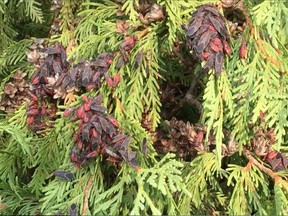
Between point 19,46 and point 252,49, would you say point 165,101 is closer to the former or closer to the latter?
point 252,49

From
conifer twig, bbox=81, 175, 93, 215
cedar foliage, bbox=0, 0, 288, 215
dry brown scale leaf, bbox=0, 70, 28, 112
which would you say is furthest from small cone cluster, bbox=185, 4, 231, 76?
dry brown scale leaf, bbox=0, 70, 28, 112

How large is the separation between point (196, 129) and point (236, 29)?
29cm

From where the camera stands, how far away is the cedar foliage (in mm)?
1052

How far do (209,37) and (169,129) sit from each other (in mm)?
325

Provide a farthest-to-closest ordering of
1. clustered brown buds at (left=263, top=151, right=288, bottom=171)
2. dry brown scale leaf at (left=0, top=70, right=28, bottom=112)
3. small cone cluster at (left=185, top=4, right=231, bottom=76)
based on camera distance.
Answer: dry brown scale leaf at (left=0, top=70, right=28, bottom=112), clustered brown buds at (left=263, top=151, right=288, bottom=171), small cone cluster at (left=185, top=4, right=231, bottom=76)

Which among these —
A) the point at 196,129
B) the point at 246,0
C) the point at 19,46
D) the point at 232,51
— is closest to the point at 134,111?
the point at 196,129

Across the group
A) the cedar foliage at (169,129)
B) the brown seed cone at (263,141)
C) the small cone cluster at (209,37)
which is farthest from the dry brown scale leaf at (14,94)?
the brown seed cone at (263,141)

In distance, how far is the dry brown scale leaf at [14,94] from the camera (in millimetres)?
1424

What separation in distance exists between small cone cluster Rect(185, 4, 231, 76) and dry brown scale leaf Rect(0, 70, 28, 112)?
62 cm

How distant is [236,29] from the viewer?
3.97 ft

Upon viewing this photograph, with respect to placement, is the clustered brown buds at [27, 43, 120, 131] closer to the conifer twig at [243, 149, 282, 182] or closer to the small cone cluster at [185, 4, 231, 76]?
the small cone cluster at [185, 4, 231, 76]

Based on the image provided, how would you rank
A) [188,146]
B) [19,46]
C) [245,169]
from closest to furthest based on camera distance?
[245,169]
[188,146]
[19,46]

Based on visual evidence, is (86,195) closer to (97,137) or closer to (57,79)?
(97,137)

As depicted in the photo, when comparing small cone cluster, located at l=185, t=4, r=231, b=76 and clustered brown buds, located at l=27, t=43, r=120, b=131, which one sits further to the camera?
clustered brown buds, located at l=27, t=43, r=120, b=131
